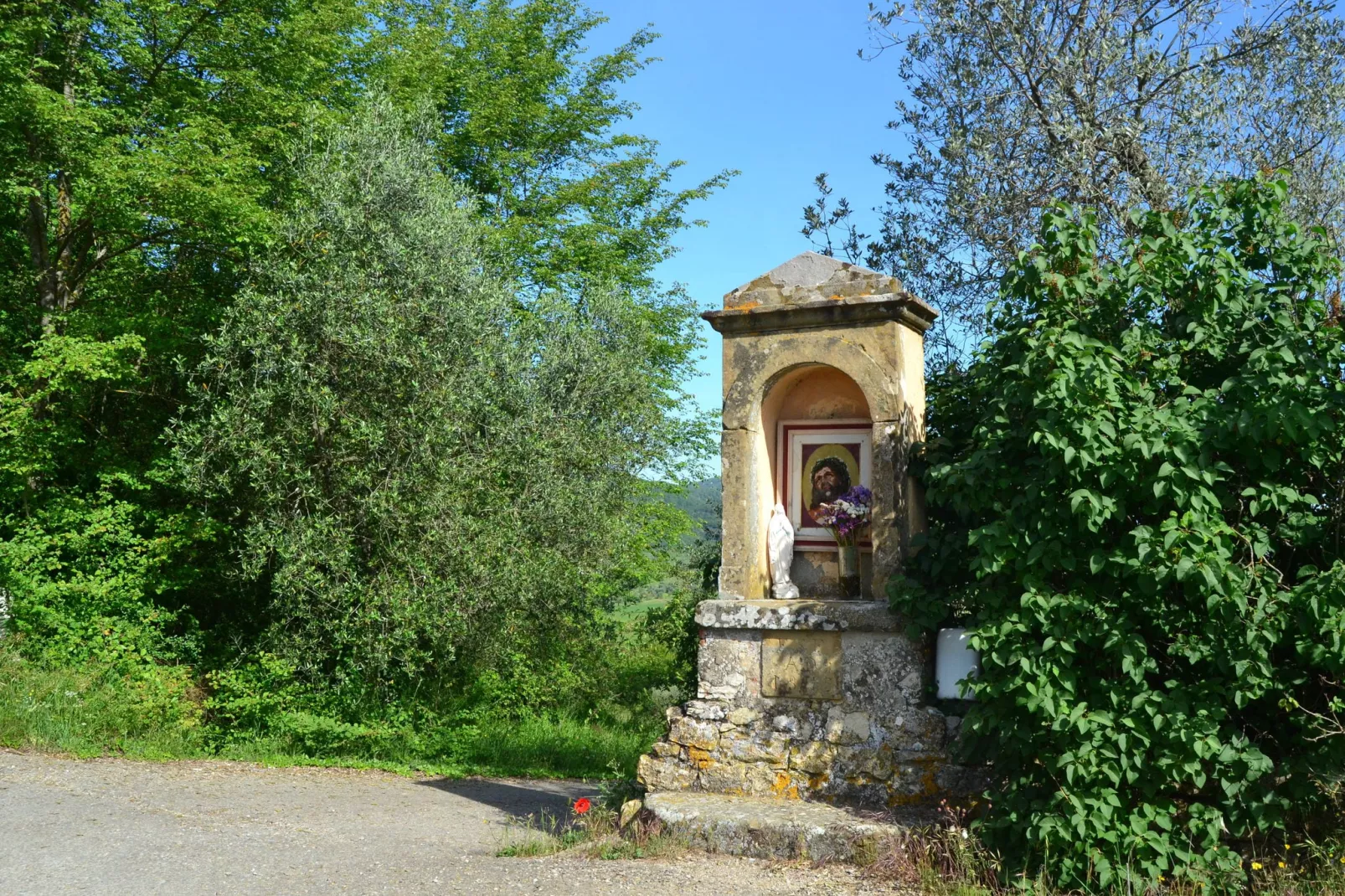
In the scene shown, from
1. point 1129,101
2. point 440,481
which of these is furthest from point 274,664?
point 1129,101

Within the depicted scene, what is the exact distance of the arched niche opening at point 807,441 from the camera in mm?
7148

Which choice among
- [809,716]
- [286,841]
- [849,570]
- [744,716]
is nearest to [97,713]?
[286,841]

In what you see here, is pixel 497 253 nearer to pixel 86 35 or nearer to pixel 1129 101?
pixel 86 35

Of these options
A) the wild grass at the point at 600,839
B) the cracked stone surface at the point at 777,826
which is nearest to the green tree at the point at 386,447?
the wild grass at the point at 600,839

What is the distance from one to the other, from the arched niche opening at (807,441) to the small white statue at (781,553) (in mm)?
99

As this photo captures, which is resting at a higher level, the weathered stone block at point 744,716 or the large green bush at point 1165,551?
the large green bush at point 1165,551

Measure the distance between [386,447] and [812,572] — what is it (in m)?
5.55

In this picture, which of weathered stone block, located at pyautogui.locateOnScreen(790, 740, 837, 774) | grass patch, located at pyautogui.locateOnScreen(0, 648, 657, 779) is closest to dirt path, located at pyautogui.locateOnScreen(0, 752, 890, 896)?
grass patch, located at pyautogui.locateOnScreen(0, 648, 657, 779)

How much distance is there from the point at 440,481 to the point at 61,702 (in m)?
4.23

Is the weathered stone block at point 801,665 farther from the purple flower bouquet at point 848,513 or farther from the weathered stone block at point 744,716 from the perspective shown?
the purple flower bouquet at point 848,513

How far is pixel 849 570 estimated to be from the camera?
6.98m

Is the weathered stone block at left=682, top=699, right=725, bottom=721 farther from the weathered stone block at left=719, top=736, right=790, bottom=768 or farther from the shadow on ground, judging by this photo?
the shadow on ground

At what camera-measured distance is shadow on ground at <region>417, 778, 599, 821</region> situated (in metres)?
8.21

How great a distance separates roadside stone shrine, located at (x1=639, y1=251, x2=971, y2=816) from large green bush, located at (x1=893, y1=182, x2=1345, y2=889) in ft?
2.48
